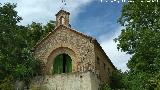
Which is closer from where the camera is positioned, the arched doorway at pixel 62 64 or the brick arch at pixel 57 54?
the brick arch at pixel 57 54

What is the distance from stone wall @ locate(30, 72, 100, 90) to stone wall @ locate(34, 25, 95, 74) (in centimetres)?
239

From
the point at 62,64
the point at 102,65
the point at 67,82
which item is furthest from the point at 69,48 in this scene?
the point at 67,82

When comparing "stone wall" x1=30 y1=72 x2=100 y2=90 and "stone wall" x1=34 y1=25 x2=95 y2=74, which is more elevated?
"stone wall" x1=34 y1=25 x2=95 y2=74

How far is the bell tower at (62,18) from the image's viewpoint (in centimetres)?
3653

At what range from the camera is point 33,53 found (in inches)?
1406

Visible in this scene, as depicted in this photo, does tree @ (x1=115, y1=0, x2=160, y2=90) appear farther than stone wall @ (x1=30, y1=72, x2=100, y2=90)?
Yes

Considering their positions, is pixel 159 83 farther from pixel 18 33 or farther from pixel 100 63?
pixel 18 33

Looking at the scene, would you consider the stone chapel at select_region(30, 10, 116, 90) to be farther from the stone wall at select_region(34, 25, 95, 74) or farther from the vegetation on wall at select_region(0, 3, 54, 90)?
the vegetation on wall at select_region(0, 3, 54, 90)

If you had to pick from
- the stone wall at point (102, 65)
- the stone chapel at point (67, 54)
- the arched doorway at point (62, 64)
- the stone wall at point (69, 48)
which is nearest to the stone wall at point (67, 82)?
the stone chapel at point (67, 54)

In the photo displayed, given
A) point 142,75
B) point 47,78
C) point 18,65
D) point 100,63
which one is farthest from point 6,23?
point 142,75

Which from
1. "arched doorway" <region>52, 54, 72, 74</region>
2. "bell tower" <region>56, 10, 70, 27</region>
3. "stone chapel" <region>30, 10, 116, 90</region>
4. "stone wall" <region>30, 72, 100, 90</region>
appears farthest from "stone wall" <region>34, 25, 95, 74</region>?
"stone wall" <region>30, 72, 100, 90</region>

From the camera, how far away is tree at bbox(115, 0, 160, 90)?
107 ft

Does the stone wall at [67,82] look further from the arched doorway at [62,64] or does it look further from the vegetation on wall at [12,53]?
the arched doorway at [62,64]

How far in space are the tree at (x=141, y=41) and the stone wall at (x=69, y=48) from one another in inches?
146
